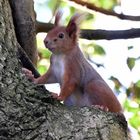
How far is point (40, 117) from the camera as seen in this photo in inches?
92.4

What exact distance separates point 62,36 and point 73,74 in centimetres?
35

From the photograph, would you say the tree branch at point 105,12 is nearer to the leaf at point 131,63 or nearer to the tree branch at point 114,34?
the tree branch at point 114,34

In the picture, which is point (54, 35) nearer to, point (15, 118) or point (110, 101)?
point (110, 101)

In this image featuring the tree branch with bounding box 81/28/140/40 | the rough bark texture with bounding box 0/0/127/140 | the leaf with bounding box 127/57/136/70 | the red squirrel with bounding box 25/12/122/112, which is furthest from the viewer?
the leaf with bounding box 127/57/136/70

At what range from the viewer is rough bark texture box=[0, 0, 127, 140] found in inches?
89.0

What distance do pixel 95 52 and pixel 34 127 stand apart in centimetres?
237

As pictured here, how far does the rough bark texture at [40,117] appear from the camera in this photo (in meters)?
2.26

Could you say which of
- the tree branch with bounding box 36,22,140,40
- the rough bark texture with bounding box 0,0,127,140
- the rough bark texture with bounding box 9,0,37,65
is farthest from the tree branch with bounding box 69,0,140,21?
the rough bark texture with bounding box 0,0,127,140

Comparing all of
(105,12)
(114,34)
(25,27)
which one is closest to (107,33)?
(114,34)

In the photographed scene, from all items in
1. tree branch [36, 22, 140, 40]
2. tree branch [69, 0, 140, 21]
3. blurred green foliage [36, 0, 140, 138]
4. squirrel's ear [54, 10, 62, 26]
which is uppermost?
tree branch [69, 0, 140, 21]

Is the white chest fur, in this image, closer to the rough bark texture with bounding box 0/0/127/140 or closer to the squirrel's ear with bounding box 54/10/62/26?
the squirrel's ear with bounding box 54/10/62/26

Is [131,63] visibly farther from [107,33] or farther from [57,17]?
[57,17]

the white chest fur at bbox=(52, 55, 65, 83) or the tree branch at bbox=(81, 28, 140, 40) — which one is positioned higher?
the tree branch at bbox=(81, 28, 140, 40)

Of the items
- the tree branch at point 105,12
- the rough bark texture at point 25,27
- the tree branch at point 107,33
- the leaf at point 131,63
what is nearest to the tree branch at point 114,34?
the tree branch at point 107,33
